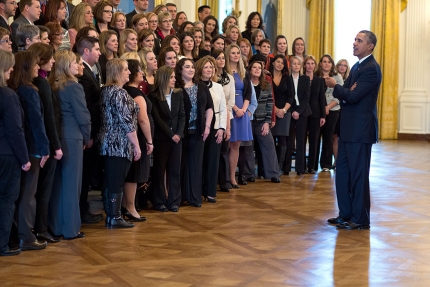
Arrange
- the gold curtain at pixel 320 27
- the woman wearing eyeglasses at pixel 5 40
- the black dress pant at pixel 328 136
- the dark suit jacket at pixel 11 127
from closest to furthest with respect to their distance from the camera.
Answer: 1. the dark suit jacket at pixel 11 127
2. the woman wearing eyeglasses at pixel 5 40
3. the black dress pant at pixel 328 136
4. the gold curtain at pixel 320 27

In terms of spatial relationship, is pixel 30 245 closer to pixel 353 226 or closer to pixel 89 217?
pixel 89 217

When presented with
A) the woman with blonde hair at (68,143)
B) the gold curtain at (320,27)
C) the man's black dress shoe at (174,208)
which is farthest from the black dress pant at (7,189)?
the gold curtain at (320,27)

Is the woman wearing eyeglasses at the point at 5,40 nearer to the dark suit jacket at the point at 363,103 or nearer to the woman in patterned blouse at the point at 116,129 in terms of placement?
the woman in patterned blouse at the point at 116,129

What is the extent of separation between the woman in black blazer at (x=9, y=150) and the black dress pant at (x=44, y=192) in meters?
0.39

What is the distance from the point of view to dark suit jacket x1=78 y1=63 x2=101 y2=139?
6344mm

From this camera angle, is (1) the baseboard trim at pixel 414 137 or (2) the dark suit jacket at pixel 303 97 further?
(1) the baseboard trim at pixel 414 137

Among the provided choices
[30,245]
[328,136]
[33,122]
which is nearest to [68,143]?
[33,122]

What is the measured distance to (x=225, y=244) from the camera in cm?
586

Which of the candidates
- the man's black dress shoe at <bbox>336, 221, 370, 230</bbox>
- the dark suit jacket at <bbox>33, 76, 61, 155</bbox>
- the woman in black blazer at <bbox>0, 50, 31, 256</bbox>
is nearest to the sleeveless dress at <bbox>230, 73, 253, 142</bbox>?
the man's black dress shoe at <bbox>336, 221, 370, 230</bbox>

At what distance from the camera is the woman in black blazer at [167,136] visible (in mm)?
7164

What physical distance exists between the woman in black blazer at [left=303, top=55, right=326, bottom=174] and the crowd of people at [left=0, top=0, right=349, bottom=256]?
21mm

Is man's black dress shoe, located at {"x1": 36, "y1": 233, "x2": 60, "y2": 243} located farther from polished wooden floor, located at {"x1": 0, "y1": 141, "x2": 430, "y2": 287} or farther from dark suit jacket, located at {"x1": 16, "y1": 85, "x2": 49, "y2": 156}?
dark suit jacket, located at {"x1": 16, "y1": 85, "x2": 49, "y2": 156}

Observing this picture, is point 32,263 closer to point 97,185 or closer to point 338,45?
point 97,185

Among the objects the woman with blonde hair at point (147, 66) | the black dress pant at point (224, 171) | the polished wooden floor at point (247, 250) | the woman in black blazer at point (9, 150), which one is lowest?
the polished wooden floor at point (247, 250)
